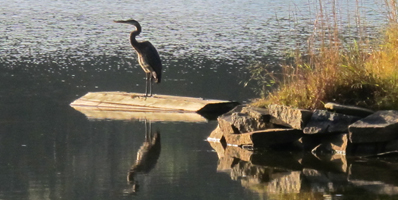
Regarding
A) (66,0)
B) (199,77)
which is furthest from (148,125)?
(66,0)

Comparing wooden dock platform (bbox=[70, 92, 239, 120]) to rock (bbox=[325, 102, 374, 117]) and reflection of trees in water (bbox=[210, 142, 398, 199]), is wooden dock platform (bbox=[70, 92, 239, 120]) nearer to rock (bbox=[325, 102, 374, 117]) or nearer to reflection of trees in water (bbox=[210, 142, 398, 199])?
reflection of trees in water (bbox=[210, 142, 398, 199])

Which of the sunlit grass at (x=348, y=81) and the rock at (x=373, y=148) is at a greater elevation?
the sunlit grass at (x=348, y=81)

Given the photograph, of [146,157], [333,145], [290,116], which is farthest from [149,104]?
[333,145]

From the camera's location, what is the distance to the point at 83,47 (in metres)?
19.0

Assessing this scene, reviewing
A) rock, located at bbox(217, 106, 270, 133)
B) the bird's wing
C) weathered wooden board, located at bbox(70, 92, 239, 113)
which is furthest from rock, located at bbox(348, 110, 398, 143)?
the bird's wing

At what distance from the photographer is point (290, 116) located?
8.20 meters

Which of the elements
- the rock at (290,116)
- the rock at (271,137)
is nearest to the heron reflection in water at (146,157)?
the rock at (271,137)

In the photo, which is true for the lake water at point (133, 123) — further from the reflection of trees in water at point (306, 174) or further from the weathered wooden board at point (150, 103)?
the weathered wooden board at point (150, 103)

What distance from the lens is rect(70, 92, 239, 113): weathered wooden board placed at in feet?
35.2

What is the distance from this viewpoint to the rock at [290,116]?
809cm

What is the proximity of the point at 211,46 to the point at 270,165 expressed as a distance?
1190cm

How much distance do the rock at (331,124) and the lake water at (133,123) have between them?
1.13 feet

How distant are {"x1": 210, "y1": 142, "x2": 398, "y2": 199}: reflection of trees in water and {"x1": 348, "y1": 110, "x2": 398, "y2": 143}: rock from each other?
0.26 metres

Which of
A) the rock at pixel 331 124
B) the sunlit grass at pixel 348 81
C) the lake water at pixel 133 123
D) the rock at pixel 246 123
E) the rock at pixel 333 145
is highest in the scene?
the sunlit grass at pixel 348 81
